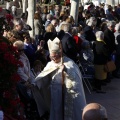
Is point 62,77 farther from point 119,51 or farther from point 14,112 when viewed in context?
point 119,51

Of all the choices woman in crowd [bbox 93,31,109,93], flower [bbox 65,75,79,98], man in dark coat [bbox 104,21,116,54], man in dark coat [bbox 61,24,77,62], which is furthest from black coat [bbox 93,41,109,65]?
flower [bbox 65,75,79,98]

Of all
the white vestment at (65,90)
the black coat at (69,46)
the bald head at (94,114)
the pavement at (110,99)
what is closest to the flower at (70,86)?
the white vestment at (65,90)

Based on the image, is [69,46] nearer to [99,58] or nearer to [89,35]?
[99,58]

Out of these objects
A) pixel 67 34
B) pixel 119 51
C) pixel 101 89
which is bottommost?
pixel 101 89

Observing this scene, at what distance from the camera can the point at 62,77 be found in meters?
7.05

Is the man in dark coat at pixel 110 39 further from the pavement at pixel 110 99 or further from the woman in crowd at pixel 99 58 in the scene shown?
the woman in crowd at pixel 99 58

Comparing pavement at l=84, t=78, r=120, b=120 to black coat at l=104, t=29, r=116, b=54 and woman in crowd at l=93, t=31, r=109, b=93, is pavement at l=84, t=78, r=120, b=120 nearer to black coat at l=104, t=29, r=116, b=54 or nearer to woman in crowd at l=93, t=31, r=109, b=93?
woman in crowd at l=93, t=31, r=109, b=93

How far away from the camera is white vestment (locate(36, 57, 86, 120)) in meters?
7.00

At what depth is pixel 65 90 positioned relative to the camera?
7.08 m

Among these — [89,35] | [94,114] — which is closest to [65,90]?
[94,114]

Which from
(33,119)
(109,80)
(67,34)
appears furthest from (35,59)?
(109,80)

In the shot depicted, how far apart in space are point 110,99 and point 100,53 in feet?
4.10

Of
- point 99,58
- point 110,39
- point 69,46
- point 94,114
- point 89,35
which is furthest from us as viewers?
point 89,35

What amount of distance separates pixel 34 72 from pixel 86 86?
3.02 metres
